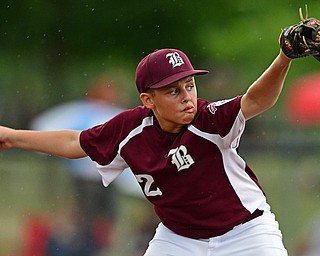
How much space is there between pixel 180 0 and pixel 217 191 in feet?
10.7

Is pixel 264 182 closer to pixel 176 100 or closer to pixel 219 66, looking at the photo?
pixel 219 66

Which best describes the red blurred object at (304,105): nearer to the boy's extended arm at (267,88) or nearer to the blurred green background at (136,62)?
the blurred green background at (136,62)

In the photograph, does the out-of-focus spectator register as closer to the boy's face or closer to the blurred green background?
the blurred green background

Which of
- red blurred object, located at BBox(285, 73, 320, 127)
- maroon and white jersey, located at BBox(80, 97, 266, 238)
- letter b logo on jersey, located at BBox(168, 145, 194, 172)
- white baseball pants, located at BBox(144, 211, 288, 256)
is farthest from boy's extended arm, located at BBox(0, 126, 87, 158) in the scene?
red blurred object, located at BBox(285, 73, 320, 127)

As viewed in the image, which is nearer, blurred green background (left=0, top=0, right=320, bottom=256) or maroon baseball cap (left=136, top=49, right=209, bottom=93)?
maroon baseball cap (left=136, top=49, right=209, bottom=93)

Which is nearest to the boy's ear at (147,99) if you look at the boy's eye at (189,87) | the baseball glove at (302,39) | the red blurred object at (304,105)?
the boy's eye at (189,87)

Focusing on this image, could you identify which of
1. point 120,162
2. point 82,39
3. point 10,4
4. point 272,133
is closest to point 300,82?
point 272,133

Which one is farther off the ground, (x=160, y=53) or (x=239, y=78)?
(x=160, y=53)

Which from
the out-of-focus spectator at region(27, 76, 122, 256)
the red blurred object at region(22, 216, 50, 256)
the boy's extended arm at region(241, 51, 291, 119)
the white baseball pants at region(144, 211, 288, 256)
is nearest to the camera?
the boy's extended arm at region(241, 51, 291, 119)

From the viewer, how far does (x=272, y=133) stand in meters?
8.41

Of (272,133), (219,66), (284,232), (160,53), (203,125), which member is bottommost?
(284,232)

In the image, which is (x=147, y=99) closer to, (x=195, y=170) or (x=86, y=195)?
(x=195, y=170)

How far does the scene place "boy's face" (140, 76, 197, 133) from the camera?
516 centimetres

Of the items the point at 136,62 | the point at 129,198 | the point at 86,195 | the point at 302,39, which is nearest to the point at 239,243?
the point at 302,39
